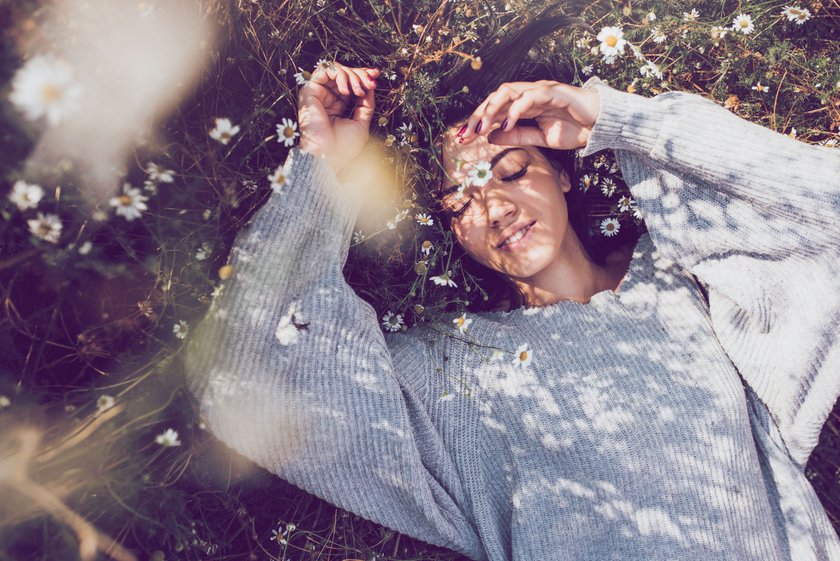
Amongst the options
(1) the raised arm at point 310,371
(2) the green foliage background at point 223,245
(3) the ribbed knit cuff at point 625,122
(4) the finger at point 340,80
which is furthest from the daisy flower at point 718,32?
(1) the raised arm at point 310,371

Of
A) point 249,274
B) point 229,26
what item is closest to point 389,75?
point 229,26

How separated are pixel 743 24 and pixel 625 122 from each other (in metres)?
0.94

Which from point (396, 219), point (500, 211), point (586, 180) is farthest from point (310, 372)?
point (586, 180)

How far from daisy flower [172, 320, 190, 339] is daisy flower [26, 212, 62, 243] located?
0.49 meters

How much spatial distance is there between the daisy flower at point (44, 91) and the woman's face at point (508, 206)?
53.3 inches

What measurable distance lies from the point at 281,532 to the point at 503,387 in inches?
46.5

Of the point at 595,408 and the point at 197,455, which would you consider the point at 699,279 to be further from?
the point at 197,455

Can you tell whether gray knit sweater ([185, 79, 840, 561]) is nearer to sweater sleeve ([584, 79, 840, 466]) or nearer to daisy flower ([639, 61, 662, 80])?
sweater sleeve ([584, 79, 840, 466])

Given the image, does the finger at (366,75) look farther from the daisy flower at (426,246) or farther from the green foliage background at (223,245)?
the daisy flower at (426,246)

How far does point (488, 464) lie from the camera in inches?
92.2

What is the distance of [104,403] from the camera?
5.07ft

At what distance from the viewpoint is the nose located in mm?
2197

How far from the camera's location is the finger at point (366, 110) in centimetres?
221

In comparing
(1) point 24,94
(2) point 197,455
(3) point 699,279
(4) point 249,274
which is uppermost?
(1) point 24,94
